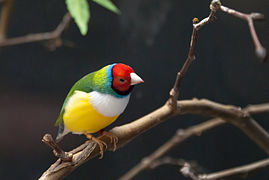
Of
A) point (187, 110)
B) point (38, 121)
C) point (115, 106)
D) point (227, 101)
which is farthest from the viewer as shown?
point (227, 101)

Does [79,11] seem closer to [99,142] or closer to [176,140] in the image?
[99,142]

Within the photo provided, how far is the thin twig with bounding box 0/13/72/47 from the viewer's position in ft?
2.66

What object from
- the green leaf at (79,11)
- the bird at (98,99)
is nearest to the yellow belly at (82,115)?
the bird at (98,99)

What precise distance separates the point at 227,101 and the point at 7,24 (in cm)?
65

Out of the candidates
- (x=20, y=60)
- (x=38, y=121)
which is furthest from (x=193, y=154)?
(x=20, y=60)

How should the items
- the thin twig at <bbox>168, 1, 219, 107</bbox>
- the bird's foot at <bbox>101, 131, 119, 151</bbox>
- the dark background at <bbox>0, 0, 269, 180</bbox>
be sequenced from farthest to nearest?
the dark background at <bbox>0, 0, 269, 180</bbox> < the bird's foot at <bbox>101, 131, 119, 151</bbox> < the thin twig at <bbox>168, 1, 219, 107</bbox>

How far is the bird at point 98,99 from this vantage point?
1.50ft

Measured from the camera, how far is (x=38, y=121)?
0.79m

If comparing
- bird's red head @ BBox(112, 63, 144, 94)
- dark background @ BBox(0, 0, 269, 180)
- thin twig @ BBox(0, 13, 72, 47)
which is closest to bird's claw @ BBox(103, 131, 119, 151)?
bird's red head @ BBox(112, 63, 144, 94)

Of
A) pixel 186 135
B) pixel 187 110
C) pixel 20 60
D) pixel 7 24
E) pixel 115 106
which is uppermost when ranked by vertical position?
pixel 7 24

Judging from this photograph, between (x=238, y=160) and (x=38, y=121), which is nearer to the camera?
(x=38, y=121)

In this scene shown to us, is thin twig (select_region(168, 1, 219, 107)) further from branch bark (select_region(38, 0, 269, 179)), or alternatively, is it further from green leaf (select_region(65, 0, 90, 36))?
green leaf (select_region(65, 0, 90, 36))

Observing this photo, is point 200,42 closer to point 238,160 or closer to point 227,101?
point 227,101

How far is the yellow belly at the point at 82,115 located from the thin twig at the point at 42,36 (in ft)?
1.21
